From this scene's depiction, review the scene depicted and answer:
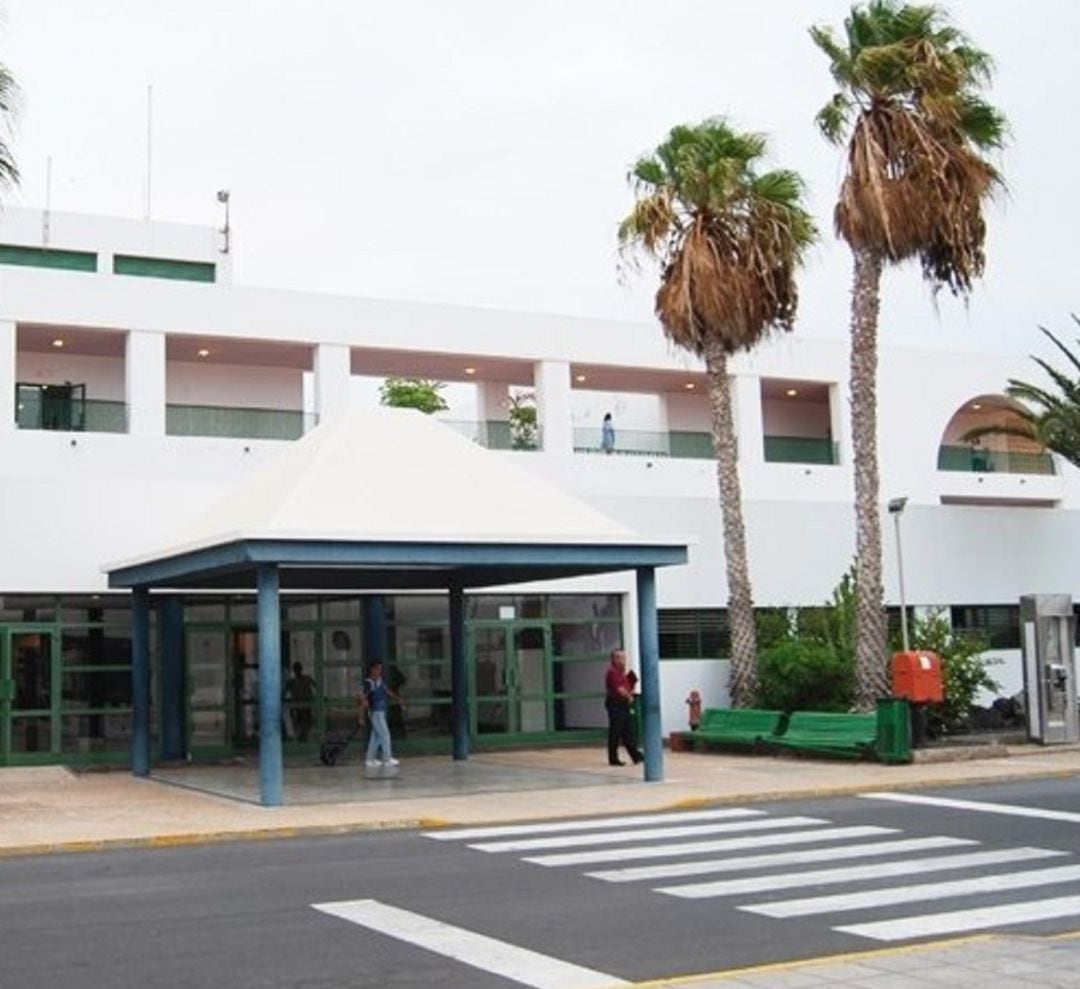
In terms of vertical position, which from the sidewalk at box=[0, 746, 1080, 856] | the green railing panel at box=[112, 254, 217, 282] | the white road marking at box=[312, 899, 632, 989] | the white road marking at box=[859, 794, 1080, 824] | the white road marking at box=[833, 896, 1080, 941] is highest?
the green railing panel at box=[112, 254, 217, 282]

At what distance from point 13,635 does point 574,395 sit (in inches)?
1083

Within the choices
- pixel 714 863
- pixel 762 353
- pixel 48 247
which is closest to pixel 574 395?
pixel 762 353

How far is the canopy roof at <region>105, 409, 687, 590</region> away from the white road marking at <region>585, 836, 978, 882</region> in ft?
22.8

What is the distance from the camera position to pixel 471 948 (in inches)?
369

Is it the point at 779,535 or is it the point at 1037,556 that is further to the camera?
the point at 1037,556

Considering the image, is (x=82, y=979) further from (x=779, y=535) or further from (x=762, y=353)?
(x=762, y=353)

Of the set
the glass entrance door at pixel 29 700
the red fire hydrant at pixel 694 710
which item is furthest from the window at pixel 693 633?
the glass entrance door at pixel 29 700

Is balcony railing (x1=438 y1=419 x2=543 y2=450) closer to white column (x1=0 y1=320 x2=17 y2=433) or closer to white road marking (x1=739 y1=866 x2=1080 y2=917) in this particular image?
white column (x1=0 y1=320 x2=17 y2=433)

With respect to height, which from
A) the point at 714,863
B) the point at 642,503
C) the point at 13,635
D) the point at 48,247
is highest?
the point at 48,247

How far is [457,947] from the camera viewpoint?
9.40 metres

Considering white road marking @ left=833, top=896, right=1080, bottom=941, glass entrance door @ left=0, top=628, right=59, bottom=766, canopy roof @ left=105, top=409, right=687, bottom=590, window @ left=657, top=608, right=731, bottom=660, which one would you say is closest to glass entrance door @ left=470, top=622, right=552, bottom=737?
window @ left=657, top=608, right=731, bottom=660

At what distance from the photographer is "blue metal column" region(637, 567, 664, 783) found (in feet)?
67.4

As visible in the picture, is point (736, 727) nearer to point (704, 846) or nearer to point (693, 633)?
point (693, 633)

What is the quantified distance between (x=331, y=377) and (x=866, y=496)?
13.6 meters
